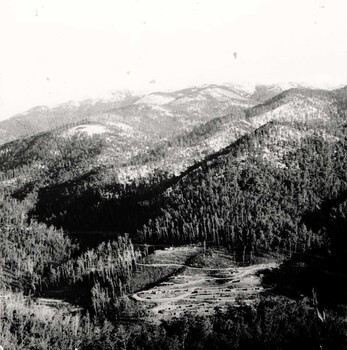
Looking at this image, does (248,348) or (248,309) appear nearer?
(248,348)

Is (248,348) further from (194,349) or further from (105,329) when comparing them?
(105,329)

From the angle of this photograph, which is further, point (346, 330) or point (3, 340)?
point (3, 340)

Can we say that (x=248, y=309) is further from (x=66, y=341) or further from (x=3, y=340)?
(x=3, y=340)

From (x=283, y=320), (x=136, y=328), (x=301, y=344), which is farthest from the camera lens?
(x=136, y=328)

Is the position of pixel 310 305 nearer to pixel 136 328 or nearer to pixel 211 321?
pixel 211 321

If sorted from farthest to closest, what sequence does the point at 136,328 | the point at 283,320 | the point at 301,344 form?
the point at 136,328 < the point at 283,320 < the point at 301,344

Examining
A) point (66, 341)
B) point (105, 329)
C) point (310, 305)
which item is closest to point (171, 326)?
point (105, 329)

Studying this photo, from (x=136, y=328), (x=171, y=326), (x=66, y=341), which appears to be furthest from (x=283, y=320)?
(x=66, y=341)

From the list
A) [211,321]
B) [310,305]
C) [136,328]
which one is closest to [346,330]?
[310,305]
